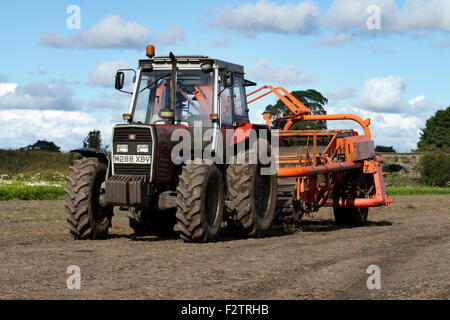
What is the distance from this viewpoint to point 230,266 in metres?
7.53

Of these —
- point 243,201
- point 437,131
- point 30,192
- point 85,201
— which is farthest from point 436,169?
point 85,201

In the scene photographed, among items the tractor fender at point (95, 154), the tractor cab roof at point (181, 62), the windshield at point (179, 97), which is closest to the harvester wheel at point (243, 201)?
the windshield at point (179, 97)

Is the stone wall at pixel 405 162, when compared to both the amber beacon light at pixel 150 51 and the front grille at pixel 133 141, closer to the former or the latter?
the amber beacon light at pixel 150 51

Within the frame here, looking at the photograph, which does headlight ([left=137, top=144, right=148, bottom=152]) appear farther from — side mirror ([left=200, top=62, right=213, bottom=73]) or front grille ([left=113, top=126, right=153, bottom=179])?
side mirror ([left=200, top=62, right=213, bottom=73])

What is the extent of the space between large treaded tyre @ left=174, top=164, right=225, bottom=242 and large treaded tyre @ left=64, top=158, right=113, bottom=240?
1.36 metres

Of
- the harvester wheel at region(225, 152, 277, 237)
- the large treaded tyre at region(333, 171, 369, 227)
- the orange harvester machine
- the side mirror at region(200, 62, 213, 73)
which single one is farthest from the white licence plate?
the large treaded tyre at region(333, 171, 369, 227)

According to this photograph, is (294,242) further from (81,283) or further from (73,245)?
(81,283)

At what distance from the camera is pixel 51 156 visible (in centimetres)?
4134

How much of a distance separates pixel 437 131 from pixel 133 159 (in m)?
75.7

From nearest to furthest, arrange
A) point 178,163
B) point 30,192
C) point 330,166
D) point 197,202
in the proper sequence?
1. point 197,202
2. point 178,163
3. point 330,166
4. point 30,192

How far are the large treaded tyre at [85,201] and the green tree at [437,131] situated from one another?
73.0 meters

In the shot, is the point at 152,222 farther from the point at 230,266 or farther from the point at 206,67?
the point at 230,266

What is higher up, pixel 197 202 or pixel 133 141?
pixel 133 141

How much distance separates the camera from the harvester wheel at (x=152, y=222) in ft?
36.2
